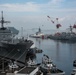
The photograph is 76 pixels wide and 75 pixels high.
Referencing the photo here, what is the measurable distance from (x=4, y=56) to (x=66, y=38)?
157 ft

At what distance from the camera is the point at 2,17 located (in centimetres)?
2989

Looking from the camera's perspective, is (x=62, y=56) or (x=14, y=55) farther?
(x=62, y=56)

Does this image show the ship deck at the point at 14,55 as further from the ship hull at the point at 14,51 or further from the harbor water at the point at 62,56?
the harbor water at the point at 62,56

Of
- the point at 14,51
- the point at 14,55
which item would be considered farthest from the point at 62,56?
the point at 14,55

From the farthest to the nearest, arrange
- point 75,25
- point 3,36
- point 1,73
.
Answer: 1. point 75,25
2. point 3,36
3. point 1,73

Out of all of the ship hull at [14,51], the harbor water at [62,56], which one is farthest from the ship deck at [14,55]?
the harbor water at [62,56]

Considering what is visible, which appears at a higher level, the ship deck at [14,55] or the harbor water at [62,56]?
the ship deck at [14,55]

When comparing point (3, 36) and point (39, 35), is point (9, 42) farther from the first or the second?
point (39, 35)

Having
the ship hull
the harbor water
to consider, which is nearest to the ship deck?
the ship hull

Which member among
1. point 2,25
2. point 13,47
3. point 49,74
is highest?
point 2,25

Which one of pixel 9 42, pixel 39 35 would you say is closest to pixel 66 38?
pixel 39 35

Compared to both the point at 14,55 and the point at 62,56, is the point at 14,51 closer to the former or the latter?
the point at 14,55

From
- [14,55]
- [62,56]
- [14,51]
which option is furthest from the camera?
[62,56]

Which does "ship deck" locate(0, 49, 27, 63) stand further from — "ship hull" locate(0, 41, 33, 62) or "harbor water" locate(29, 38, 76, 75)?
"harbor water" locate(29, 38, 76, 75)
